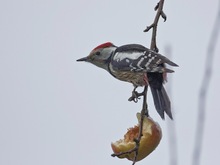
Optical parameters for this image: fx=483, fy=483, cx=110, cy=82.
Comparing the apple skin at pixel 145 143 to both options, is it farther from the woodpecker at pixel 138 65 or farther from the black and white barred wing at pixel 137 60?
the black and white barred wing at pixel 137 60

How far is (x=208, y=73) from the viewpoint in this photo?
2086 millimetres

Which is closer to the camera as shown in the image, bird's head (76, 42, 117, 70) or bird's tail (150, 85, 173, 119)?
bird's tail (150, 85, 173, 119)

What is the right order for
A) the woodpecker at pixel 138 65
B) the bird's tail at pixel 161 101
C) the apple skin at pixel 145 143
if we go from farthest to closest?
the woodpecker at pixel 138 65 → the bird's tail at pixel 161 101 → the apple skin at pixel 145 143

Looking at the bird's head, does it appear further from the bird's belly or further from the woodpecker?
the bird's belly

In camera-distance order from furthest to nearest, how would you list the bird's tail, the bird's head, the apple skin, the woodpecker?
the bird's head → the woodpecker → the bird's tail → the apple skin

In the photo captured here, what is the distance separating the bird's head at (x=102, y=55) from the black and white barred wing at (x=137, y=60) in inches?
4.5

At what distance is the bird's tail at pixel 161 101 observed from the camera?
3.24m

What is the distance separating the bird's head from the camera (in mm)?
4230

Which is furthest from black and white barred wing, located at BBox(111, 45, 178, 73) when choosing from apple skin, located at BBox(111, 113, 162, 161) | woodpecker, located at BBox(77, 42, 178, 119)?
apple skin, located at BBox(111, 113, 162, 161)

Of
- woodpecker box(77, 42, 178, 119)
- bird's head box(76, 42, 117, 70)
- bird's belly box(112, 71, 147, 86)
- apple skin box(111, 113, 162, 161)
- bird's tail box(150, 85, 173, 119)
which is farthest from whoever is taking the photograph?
bird's head box(76, 42, 117, 70)

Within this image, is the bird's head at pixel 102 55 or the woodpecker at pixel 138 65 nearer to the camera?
the woodpecker at pixel 138 65

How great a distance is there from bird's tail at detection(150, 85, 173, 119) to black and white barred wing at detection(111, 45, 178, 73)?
158 millimetres

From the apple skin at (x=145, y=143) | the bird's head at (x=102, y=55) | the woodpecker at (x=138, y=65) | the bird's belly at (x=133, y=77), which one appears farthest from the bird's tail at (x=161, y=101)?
the bird's head at (x=102, y=55)

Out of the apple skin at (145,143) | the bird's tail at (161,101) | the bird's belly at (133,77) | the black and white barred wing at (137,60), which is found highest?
the black and white barred wing at (137,60)
